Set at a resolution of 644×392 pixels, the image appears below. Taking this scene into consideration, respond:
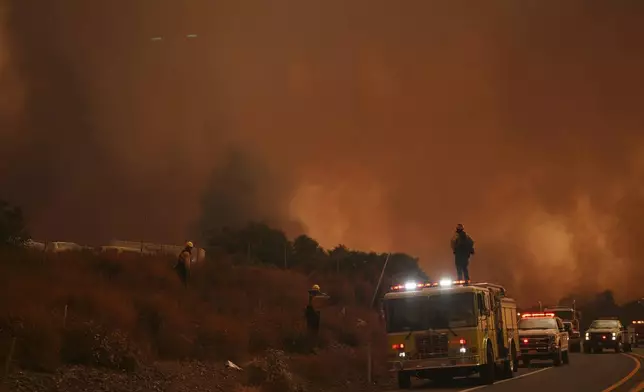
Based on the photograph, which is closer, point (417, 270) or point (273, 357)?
point (273, 357)

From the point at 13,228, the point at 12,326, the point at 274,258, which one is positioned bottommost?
the point at 12,326

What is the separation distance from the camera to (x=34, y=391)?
1280 centimetres

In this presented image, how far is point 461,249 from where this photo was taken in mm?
23109

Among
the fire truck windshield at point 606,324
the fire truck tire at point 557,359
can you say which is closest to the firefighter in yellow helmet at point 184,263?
the fire truck tire at point 557,359

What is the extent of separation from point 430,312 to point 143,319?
7.72 m

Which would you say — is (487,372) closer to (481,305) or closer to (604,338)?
(481,305)

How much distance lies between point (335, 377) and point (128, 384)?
784 centimetres

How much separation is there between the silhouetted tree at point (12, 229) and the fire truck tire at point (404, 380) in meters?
16.3

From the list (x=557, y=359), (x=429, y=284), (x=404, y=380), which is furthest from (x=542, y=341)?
(x=429, y=284)

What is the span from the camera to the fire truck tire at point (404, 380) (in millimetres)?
19969

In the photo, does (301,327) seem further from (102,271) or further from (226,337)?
(102,271)

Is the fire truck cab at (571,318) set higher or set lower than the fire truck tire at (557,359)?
higher

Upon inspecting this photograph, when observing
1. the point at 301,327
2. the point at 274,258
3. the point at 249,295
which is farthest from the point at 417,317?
the point at 274,258

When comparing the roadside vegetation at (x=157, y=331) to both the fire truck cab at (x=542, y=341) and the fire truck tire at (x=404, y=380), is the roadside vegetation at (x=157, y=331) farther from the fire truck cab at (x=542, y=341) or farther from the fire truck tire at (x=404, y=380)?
the fire truck cab at (x=542, y=341)
